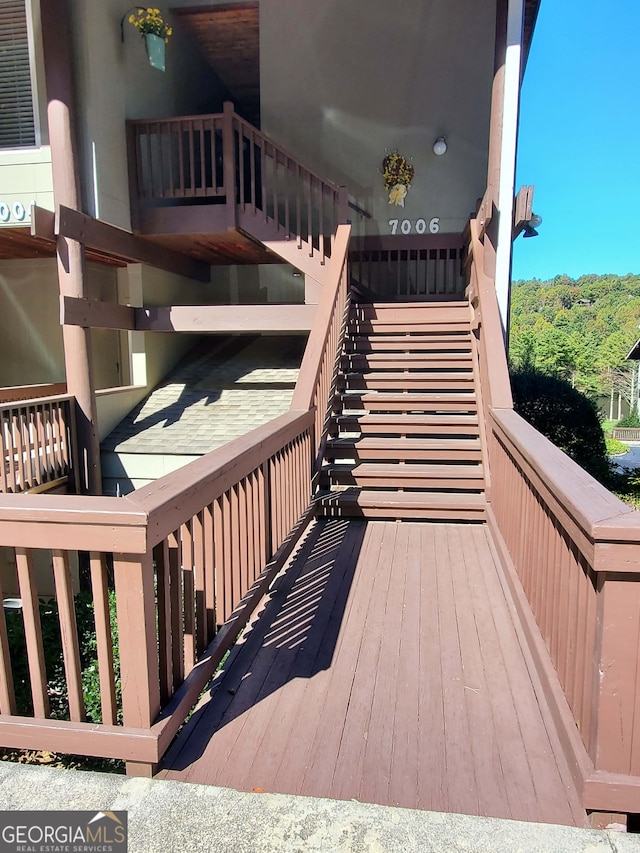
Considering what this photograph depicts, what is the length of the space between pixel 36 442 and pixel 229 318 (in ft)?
9.53

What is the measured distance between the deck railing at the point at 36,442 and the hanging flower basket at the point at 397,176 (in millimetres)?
5395

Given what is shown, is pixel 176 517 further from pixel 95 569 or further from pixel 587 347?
pixel 587 347

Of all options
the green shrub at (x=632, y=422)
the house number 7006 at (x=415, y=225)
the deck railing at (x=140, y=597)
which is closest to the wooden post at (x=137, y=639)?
the deck railing at (x=140, y=597)

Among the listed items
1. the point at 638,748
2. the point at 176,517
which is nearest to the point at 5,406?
the point at 176,517

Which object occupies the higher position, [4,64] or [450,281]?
[4,64]

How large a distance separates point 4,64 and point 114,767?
755cm

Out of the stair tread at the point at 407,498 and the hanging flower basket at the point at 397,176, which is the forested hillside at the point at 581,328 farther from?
the stair tread at the point at 407,498

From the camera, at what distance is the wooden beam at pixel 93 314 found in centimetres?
640

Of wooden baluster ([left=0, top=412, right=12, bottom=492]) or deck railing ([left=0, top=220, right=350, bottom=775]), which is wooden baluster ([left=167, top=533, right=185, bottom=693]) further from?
wooden baluster ([left=0, top=412, right=12, bottom=492])

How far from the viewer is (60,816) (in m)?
1.47

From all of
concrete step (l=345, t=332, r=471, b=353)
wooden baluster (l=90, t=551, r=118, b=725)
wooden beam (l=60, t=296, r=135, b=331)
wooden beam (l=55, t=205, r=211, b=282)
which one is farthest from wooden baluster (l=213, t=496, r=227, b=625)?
wooden beam (l=55, t=205, r=211, b=282)

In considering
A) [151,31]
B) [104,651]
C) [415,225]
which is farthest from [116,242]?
[104,651]

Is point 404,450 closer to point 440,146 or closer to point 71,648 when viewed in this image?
point 71,648

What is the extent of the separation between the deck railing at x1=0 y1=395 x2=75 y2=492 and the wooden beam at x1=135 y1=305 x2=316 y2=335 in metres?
1.74
